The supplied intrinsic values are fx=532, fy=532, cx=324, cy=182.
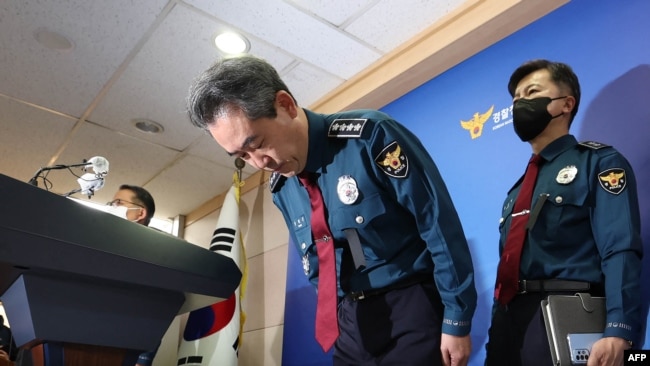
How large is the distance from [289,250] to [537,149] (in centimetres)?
198

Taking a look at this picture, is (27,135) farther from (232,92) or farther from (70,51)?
(232,92)

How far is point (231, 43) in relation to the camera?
2.69m

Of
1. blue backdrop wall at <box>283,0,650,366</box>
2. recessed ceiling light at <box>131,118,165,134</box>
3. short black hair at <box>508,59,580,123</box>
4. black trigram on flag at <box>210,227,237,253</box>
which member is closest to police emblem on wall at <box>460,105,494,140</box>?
blue backdrop wall at <box>283,0,650,366</box>

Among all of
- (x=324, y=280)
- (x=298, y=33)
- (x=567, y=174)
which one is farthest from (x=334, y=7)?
(x=324, y=280)

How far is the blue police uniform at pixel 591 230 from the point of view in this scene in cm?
128

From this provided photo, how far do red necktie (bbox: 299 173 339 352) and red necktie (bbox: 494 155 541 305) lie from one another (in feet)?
1.79

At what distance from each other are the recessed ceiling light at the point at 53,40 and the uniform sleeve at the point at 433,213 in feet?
7.03

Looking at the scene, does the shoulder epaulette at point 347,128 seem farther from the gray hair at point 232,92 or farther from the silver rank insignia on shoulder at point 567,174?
the silver rank insignia on shoulder at point 567,174

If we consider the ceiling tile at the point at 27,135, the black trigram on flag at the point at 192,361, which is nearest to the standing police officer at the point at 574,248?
the black trigram on flag at the point at 192,361

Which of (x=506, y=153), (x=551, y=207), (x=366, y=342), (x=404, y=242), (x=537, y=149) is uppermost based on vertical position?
(x=506, y=153)

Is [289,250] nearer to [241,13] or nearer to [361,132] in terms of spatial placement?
[241,13]

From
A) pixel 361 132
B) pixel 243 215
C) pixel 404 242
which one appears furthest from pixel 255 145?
pixel 243 215

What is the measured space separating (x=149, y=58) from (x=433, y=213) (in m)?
2.18

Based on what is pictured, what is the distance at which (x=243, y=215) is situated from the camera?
3.95 metres
